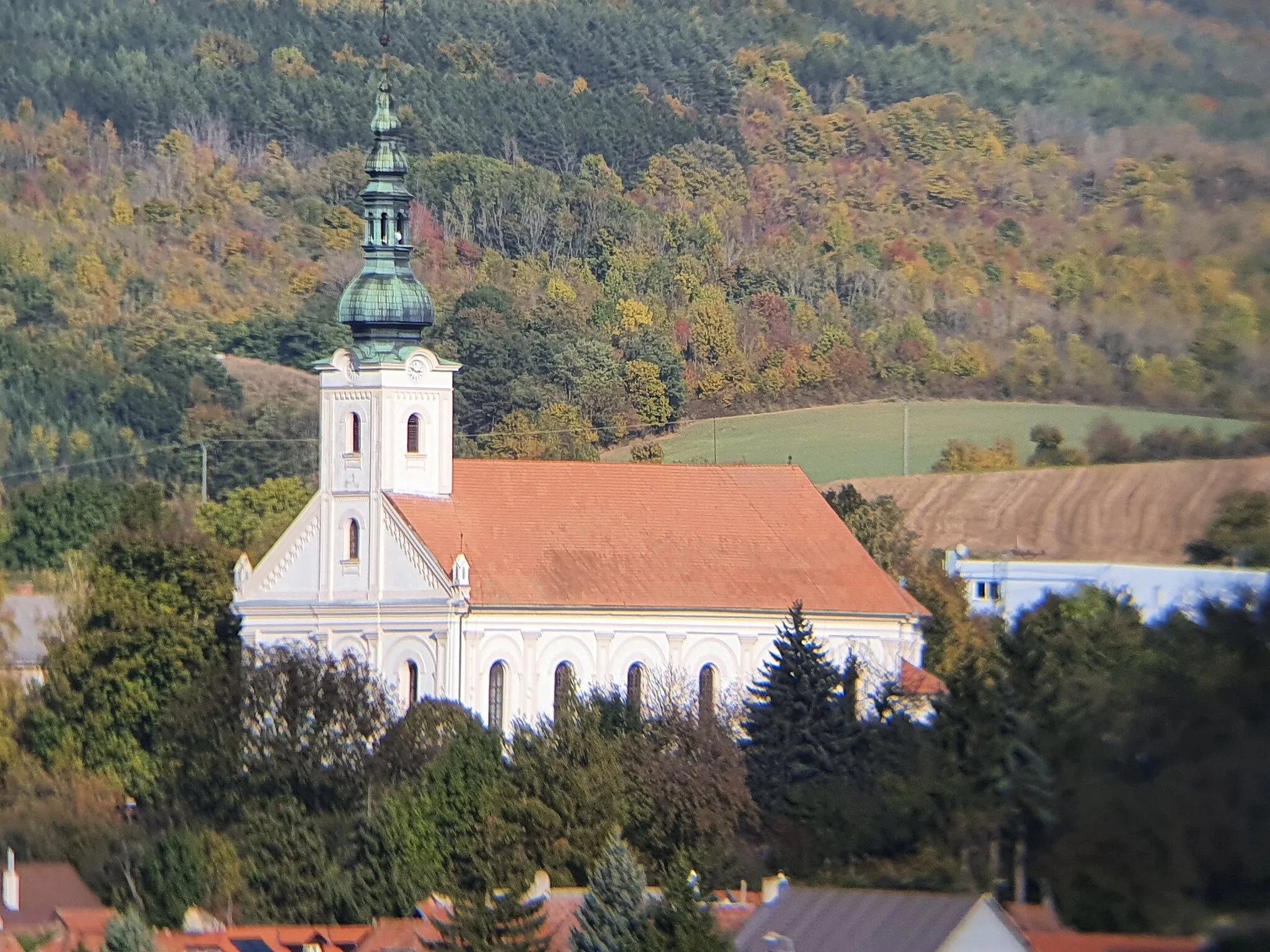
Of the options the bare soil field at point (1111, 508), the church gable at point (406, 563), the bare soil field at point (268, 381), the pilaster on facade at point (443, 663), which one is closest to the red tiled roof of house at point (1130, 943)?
the bare soil field at point (1111, 508)

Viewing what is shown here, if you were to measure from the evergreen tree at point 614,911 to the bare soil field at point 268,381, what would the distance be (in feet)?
352

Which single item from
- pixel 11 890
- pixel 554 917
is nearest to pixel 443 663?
pixel 11 890

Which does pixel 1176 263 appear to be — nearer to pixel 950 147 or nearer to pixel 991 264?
pixel 991 264

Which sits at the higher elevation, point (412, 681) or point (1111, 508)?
point (1111, 508)

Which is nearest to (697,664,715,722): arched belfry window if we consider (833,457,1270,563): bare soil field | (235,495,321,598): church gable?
(833,457,1270,563): bare soil field

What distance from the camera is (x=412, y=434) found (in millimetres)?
80438

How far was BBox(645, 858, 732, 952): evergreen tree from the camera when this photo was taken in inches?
1615

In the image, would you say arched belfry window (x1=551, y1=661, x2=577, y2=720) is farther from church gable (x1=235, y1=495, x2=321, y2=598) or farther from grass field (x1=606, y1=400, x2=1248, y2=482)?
grass field (x1=606, y1=400, x2=1248, y2=482)

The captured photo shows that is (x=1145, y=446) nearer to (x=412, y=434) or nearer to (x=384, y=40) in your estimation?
(x=412, y=434)

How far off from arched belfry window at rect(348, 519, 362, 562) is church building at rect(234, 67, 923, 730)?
0.18 ft

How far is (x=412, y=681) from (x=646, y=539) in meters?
8.01

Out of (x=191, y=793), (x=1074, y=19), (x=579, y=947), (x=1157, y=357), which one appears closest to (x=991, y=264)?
(x=191, y=793)

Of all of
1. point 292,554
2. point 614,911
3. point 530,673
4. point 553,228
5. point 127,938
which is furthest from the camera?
point 553,228

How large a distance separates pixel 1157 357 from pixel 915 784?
99.2 ft
